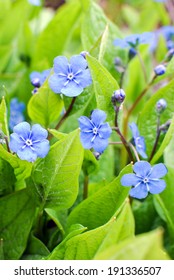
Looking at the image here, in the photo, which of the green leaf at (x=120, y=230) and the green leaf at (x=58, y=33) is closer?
the green leaf at (x=120, y=230)

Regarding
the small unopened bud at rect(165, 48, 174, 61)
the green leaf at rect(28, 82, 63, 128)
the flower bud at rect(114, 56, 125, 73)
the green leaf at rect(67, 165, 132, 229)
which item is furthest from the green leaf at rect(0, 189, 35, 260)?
the small unopened bud at rect(165, 48, 174, 61)

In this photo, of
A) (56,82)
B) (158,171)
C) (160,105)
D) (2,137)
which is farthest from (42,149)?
(160,105)

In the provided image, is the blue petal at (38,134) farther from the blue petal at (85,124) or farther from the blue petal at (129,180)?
the blue petal at (129,180)

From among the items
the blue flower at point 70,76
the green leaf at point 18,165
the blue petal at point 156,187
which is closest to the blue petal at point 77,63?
the blue flower at point 70,76

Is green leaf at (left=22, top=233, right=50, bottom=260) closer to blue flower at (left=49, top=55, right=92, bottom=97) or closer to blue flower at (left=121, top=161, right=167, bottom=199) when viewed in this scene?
blue flower at (left=121, top=161, right=167, bottom=199)

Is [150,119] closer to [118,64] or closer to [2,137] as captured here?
[118,64]

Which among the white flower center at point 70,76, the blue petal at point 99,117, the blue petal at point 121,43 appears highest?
the blue petal at point 121,43

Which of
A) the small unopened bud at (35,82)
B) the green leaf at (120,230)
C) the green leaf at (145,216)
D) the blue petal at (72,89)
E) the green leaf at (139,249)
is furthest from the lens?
the green leaf at (145,216)
